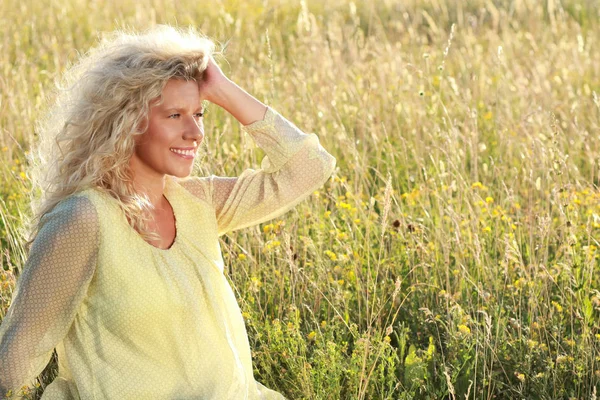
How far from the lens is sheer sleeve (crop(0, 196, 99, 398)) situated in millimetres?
2320

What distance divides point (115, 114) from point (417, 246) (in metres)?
1.50

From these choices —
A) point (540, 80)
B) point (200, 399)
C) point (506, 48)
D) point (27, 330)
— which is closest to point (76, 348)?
point (27, 330)

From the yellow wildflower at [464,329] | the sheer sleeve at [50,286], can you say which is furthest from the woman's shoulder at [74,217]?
the yellow wildflower at [464,329]

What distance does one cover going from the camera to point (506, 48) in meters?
6.73

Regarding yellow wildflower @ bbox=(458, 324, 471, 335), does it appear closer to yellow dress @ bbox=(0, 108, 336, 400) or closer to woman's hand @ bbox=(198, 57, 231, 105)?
yellow dress @ bbox=(0, 108, 336, 400)

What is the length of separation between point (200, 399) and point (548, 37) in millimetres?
5802

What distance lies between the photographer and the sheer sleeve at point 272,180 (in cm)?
273

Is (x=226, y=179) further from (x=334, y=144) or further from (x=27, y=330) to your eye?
(x=334, y=144)

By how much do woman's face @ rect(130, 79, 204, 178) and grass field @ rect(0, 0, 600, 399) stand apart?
666mm

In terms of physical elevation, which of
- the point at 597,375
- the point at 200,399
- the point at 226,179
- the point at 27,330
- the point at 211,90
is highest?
the point at 211,90

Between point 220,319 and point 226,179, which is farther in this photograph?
point 226,179

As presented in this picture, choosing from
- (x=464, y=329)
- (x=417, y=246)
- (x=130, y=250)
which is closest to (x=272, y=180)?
(x=130, y=250)

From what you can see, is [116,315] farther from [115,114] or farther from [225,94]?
[225,94]

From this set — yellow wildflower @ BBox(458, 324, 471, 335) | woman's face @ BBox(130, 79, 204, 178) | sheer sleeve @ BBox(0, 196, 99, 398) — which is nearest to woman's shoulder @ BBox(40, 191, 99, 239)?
sheer sleeve @ BBox(0, 196, 99, 398)
